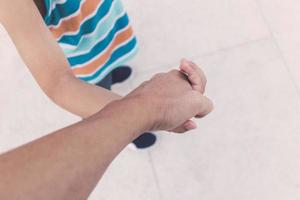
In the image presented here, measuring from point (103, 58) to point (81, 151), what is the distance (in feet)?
1.64

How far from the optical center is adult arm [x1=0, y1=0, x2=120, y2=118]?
652 mm

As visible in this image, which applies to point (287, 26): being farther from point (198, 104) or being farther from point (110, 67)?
point (198, 104)

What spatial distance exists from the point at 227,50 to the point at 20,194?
994 mm

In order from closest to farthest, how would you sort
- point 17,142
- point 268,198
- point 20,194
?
1. point 20,194
2. point 268,198
3. point 17,142

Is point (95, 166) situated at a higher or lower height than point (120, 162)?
higher

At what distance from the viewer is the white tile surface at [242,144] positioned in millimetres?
1141

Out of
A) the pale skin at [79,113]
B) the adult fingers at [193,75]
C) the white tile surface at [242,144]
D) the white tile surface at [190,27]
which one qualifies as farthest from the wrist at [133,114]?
the white tile surface at [190,27]

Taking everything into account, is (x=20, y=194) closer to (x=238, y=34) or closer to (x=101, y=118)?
(x=101, y=118)

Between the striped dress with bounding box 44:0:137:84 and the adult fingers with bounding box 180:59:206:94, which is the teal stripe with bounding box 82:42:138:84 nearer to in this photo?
the striped dress with bounding box 44:0:137:84

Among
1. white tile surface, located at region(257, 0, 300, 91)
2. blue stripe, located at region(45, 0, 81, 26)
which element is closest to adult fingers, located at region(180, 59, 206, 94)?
blue stripe, located at region(45, 0, 81, 26)

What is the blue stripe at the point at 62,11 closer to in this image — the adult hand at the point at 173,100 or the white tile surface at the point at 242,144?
the adult hand at the point at 173,100

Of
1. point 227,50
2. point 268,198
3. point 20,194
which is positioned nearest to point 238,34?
point 227,50

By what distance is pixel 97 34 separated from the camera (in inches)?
34.8

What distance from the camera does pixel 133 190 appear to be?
118 cm
